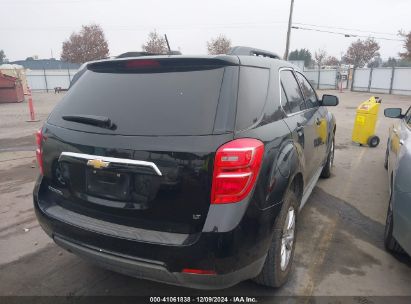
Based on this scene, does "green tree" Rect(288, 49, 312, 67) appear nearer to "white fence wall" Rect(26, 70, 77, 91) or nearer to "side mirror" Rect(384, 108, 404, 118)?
"white fence wall" Rect(26, 70, 77, 91)

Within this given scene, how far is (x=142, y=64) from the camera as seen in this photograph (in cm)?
232

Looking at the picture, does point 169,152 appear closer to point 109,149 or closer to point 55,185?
point 109,149

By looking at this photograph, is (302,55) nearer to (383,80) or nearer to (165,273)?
(383,80)

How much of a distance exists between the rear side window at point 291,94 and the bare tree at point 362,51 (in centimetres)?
5346

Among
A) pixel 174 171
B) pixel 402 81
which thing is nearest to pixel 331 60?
pixel 402 81

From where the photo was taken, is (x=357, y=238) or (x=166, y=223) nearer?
(x=166, y=223)

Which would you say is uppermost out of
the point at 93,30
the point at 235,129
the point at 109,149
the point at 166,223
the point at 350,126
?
the point at 93,30

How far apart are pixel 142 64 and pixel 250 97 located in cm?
80

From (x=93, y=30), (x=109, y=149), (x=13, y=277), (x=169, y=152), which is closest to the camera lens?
(x=169, y=152)

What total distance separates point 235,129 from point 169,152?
42 centimetres

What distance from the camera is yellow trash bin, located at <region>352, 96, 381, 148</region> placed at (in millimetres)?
7695

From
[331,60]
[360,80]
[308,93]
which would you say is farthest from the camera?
[331,60]

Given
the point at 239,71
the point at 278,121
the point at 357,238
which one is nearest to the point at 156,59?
the point at 239,71

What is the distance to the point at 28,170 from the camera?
6180mm
